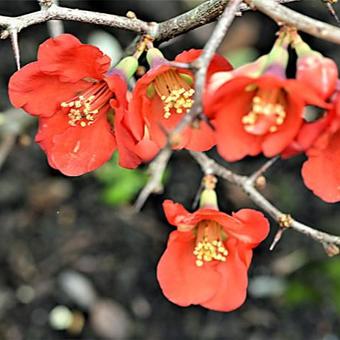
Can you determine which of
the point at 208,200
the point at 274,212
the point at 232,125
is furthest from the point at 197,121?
the point at 208,200

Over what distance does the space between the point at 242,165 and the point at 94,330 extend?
110 cm

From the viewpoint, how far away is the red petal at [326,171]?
160 centimetres

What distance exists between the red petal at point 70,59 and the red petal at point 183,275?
0.44 meters

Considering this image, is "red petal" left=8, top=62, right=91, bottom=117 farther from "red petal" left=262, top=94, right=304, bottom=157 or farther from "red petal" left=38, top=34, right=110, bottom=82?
"red petal" left=262, top=94, right=304, bottom=157

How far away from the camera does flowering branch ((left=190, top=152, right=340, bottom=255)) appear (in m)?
1.88

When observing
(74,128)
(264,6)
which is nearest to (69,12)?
(74,128)

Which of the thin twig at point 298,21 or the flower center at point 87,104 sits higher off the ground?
the thin twig at point 298,21

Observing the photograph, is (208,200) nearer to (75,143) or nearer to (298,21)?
(75,143)

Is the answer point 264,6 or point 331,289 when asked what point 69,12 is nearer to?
point 264,6

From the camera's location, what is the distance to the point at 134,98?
5.64ft

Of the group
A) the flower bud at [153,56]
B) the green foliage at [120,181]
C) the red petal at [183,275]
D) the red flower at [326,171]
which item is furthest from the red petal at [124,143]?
the green foliage at [120,181]

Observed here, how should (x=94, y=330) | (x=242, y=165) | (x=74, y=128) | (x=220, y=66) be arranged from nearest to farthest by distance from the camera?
(x=220, y=66) → (x=74, y=128) → (x=94, y=330) → (x=242, y=165)

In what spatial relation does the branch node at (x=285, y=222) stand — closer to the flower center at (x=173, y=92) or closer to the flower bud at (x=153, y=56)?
the flower center at (x=173, y=92)

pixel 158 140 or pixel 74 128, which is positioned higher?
pixel 158 140
